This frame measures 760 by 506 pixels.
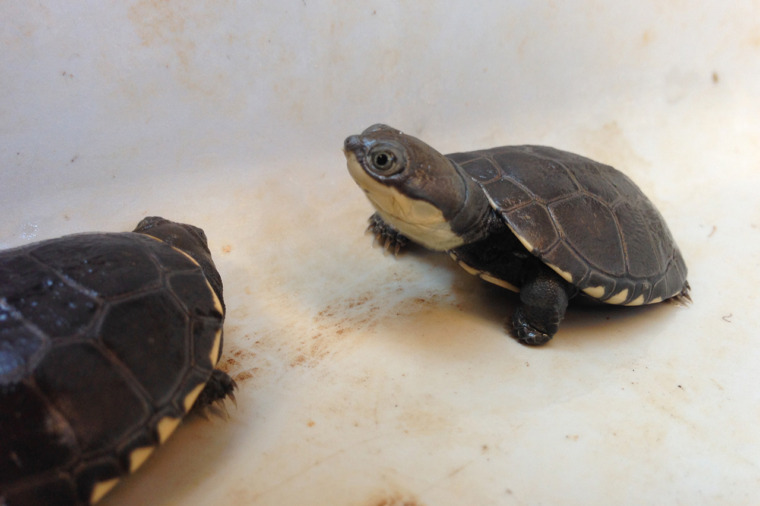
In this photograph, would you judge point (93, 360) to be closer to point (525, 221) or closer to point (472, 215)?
point (472, 215)

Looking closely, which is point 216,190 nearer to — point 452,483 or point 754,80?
point 452,483

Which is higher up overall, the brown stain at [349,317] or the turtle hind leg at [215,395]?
the turtle hind leg at [215,395]

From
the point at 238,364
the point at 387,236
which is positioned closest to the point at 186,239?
the point at 238,364

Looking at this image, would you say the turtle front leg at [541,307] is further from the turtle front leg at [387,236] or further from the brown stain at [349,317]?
the turtle front leg at [387,236]

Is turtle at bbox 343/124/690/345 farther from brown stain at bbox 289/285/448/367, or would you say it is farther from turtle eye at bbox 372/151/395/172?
brown stain at bbox 289/285/448/367

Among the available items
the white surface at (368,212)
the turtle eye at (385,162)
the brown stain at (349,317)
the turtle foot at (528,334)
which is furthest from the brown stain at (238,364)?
the turtle foot at (528,334)

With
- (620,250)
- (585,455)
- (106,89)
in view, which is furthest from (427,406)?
(106,89)
